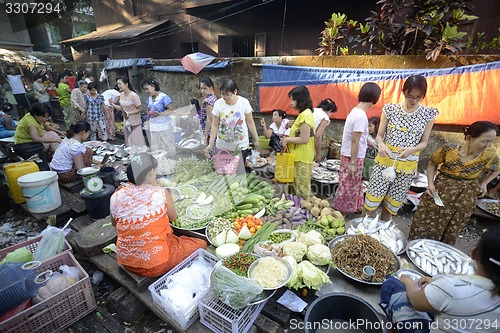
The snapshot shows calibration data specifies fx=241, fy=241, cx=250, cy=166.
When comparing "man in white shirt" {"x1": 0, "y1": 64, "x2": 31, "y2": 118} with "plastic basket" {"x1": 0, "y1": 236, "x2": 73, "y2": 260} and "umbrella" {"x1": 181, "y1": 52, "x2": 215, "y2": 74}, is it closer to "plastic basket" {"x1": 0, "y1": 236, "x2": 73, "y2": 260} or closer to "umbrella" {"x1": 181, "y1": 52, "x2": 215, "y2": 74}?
"umbrella" {"x1": 181, "y1": 52, "x2": 215, "y2": 74}

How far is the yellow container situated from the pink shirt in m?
5.51

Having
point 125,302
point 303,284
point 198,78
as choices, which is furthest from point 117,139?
point 303,284

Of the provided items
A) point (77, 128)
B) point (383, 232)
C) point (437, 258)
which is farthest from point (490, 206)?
point (77, 128)

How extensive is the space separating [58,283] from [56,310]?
26cm

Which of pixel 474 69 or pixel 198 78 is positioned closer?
pixel 474 69

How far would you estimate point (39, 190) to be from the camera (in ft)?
13.1

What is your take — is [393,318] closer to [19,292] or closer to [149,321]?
[149,321]

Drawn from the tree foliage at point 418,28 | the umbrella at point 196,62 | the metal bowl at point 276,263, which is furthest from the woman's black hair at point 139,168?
the umbrella at point 196,62

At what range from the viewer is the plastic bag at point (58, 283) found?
2.46 m

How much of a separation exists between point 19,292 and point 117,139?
729 cm

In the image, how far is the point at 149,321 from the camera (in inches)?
109

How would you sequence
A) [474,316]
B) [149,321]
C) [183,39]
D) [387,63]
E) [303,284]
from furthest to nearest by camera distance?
[183,39] → [387,63] → [149,321] → [303,284] → [474,316]

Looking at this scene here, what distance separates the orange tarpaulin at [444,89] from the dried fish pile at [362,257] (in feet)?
12.5

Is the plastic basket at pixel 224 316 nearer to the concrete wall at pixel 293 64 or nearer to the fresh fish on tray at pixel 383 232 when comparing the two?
the fresh fish on tray at pixel 383 232
